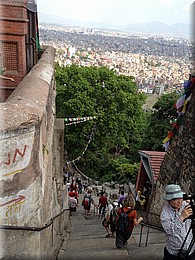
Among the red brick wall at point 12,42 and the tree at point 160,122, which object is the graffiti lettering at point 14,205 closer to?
the red brick wall at point 12,42

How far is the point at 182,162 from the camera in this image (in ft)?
22.1

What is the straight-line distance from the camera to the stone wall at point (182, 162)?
20.4 ft

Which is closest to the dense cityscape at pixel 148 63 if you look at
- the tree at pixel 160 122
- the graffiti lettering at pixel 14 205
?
the tree at pixel 160 122

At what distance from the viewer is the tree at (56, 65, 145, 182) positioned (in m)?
20.2

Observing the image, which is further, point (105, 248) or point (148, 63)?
point (148, 63)

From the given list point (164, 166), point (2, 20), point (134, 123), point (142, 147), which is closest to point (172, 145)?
point (164, 166)

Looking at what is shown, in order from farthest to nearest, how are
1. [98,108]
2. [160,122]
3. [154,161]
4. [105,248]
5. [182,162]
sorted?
[98,108]
[160,122]
[154,161]
[182,162]
[105,248]

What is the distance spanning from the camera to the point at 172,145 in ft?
24.3

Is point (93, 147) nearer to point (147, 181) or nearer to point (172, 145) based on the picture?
point (147, 181)

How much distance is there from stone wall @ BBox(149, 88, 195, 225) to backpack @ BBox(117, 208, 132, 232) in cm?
154

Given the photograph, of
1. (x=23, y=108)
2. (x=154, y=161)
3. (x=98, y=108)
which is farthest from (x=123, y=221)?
(x=98, y=108)

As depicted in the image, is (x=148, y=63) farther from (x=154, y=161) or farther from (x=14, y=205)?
(x=14, y=205)

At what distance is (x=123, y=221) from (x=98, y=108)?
15.6 meters

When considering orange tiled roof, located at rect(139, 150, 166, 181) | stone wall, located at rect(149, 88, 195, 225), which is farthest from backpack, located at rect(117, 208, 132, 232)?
orange tiled roof, located at rect(139, 150, 166, 181)
